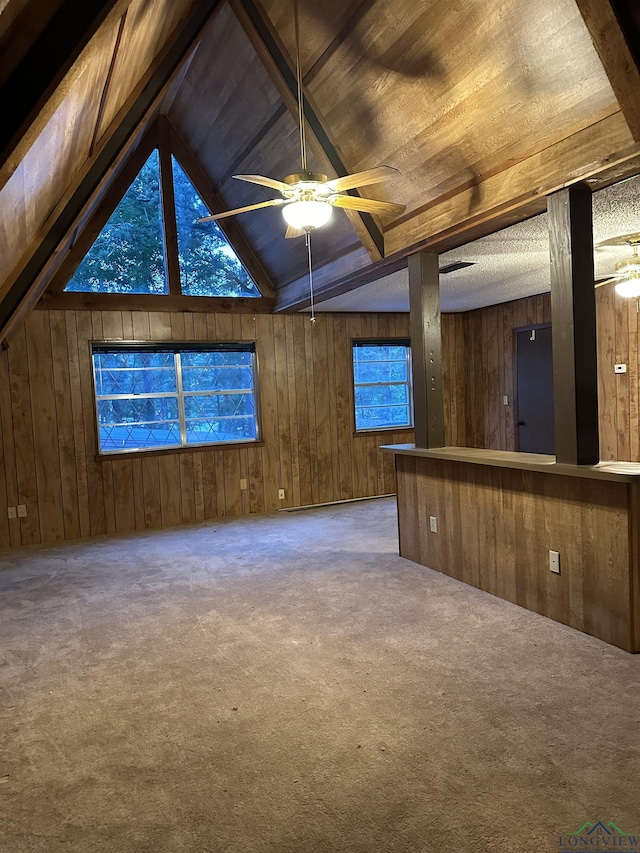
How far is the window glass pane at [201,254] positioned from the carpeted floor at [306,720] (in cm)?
358

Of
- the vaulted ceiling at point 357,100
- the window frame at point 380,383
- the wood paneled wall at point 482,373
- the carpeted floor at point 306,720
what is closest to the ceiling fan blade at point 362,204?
the vaulted ceiling at point 357,100

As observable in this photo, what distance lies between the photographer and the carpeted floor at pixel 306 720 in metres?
1.77

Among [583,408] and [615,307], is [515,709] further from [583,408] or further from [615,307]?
[615,307]

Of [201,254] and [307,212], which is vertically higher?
[201,254]

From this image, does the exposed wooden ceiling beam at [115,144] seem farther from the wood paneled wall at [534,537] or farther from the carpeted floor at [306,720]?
the wood paneled wall at [534,537]

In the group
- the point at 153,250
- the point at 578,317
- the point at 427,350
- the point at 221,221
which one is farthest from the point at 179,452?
the point at 578,317

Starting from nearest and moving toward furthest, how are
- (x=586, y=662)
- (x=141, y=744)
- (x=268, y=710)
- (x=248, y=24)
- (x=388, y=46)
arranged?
(x=141, y=744), (x=268, y=710), (x=586, y=662), (x=388, y=46), (x=248, y=24)

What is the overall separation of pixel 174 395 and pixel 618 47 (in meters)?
4.98

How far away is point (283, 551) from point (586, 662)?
274 cm

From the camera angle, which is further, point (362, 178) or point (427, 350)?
point (427, 350)

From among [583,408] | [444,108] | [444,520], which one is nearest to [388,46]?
[444,108]

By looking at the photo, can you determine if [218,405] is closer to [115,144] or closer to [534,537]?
[115,144]

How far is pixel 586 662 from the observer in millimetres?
2748

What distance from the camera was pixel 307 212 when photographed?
3133mm
